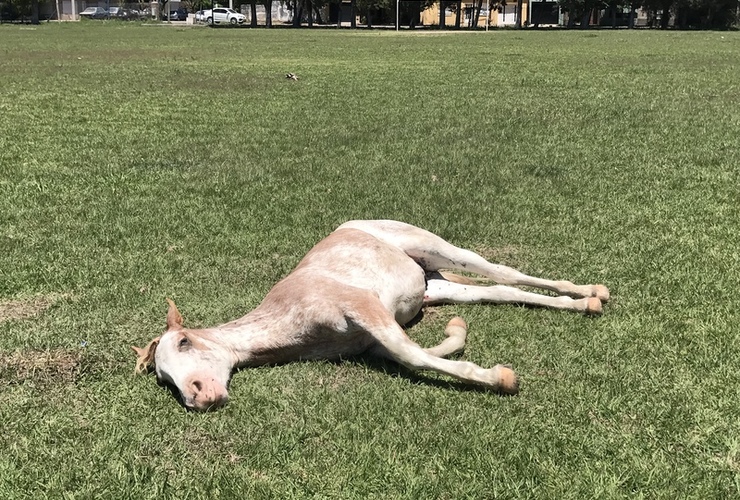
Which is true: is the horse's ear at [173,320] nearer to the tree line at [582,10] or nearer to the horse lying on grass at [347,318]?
the horse lying on grass at [347,318]

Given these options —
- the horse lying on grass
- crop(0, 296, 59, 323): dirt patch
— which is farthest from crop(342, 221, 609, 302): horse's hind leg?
crop(0, 296, 59, 323): dirt patch

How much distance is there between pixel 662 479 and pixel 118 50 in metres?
36.4

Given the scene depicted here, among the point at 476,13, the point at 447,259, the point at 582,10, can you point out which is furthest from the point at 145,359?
the point at 476,13

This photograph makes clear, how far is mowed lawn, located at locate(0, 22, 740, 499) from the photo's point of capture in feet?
11.5

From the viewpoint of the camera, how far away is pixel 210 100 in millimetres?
16703

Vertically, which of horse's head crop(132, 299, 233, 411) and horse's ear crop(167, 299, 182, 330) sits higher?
horse's ear crop(167, 299, 182, 330)

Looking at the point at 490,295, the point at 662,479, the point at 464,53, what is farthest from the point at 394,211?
the point at 464,53

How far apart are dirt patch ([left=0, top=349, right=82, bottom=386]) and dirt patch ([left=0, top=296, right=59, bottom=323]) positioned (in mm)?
717

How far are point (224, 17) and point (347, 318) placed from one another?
9147 cm

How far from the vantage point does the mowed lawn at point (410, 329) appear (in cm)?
352

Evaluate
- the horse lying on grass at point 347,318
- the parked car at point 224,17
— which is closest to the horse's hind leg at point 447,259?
the horse lying on grass at point 347,318

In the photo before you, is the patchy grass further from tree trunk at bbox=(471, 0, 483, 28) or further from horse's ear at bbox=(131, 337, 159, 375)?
tree trunk at bbox=(471, 0, 483, 28)

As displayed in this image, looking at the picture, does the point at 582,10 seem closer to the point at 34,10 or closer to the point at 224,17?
the point at 224,17

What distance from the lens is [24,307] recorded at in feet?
18.2
